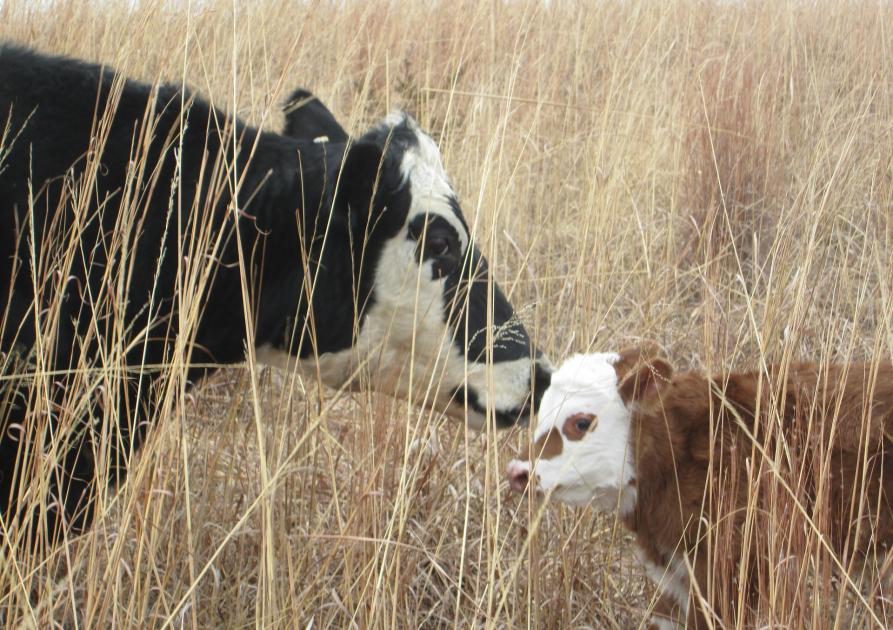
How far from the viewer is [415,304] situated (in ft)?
9.82

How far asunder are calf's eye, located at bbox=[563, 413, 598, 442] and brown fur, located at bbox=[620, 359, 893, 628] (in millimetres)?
108

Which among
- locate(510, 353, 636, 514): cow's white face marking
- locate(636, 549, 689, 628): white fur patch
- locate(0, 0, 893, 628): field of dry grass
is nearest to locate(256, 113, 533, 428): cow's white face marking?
locate(0, 0, 893, 628): field of dry grass

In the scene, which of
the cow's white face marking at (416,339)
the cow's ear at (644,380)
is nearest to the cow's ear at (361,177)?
the cow's white face marking at (416,339)

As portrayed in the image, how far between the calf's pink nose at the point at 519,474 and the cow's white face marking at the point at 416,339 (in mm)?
362

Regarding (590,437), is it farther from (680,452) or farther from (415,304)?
(415,304)

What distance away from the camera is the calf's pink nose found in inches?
107

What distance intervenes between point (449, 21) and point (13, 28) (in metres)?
3.21

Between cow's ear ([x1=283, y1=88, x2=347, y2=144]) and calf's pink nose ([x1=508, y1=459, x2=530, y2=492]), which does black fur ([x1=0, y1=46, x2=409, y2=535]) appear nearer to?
cow's ear ([x1=283, y1=88, x2=347, y2=144])

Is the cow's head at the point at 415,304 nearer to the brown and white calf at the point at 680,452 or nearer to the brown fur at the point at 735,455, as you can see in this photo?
the brown and white calf at the point at 680,452

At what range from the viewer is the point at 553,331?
4121 mm

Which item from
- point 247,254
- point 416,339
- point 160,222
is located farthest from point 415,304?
point 160,222

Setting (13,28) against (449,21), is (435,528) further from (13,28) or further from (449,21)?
(449,21)

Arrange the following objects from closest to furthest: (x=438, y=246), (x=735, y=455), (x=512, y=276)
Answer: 1. (x=735, y=455)
2. (x=438, y=246)
3. (x=512, y=276)

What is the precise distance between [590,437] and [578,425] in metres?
0.04
